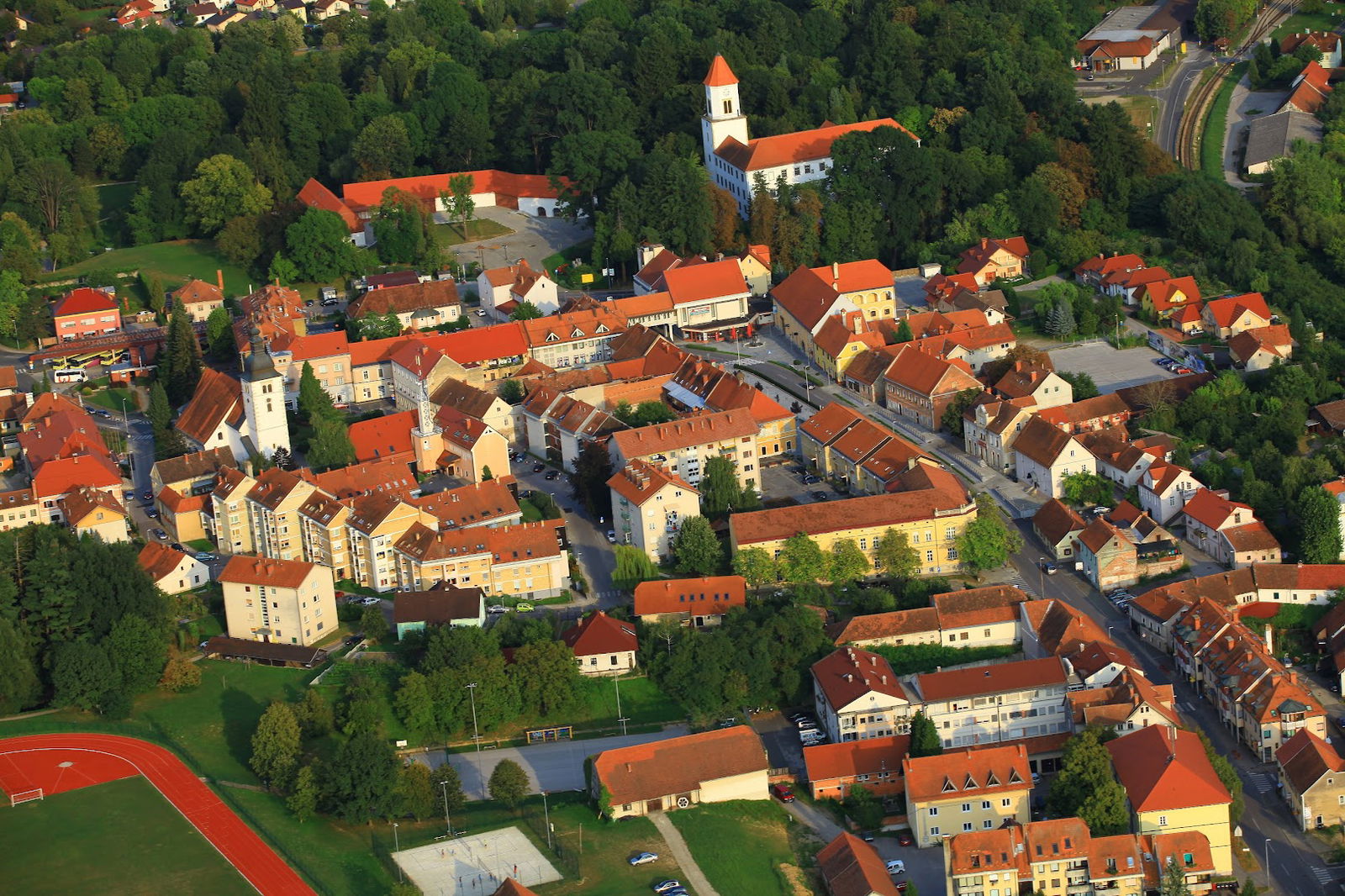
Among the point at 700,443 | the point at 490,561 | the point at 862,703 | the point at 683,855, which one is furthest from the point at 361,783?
the point at 700,443

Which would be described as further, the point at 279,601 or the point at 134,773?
the point at 279,601

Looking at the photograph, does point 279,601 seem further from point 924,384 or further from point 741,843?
point 924,384

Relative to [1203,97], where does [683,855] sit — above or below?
below

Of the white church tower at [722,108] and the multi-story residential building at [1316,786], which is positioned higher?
the white church tower at [722,108]

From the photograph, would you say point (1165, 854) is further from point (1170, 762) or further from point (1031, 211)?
point (1031, 211)

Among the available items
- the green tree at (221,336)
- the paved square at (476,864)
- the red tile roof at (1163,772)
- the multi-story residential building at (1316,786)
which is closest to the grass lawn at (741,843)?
the paved square at (476,864)

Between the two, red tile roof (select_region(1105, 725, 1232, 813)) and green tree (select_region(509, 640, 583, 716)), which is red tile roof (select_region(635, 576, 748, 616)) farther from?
red tile roof (select_region(1105, 725, 1232, 813))

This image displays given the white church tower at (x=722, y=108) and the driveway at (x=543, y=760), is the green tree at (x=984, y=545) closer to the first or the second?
the driveway at (x=543, y=760)
